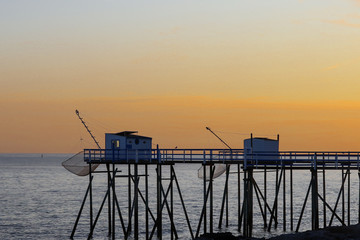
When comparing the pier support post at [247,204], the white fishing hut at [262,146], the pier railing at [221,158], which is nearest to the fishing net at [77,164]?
the pier railing at [221,158]

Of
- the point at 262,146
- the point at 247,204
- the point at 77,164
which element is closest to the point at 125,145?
the point at 77,164

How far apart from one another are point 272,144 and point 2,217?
39.1 meters

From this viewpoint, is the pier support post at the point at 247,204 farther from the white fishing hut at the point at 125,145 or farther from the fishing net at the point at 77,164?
the fishing net at the point at 77,164

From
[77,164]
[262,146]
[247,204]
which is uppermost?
[262,146]

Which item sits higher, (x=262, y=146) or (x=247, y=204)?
(x=262, y=146)

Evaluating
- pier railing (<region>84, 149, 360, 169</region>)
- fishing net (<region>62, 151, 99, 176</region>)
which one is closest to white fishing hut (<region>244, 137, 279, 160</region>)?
pier railing (<region>84, 149, 360, 169</region>)

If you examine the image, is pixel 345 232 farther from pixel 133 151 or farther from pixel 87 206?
pixel 87 206

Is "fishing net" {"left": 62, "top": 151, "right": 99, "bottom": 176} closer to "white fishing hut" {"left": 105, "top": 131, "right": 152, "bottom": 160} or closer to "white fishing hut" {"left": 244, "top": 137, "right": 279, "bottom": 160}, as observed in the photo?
"white fishing hut" {"left": 105, "top": 131, "right": 152, "bottom": 160}

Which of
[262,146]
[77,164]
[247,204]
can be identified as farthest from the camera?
[77,164]

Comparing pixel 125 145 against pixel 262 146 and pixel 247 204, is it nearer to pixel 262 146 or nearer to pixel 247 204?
pixel 262 146

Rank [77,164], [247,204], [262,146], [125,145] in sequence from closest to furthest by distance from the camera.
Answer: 1. [247,204]
2. [262,146]
3. [125,145]
4. [77,164]

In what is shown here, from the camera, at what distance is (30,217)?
78000 mm

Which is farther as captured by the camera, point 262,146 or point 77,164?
point 77,164

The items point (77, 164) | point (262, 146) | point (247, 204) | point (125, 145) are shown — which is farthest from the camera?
point (77, 164)
